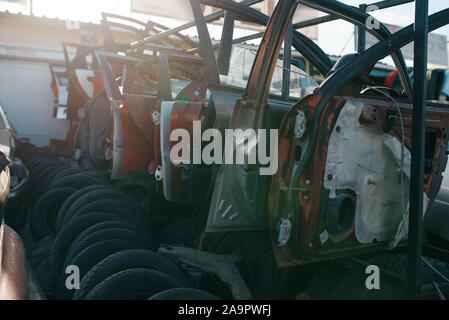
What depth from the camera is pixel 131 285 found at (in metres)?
2.02

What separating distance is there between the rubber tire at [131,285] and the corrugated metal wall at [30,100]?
12.0 meters

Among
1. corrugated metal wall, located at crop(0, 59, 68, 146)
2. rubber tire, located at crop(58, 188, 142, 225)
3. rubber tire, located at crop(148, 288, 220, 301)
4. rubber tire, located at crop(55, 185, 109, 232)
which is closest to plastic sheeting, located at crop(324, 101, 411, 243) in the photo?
rubber tire, located at crop(148, 288, 220, 301)

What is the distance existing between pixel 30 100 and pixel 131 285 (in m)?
12.7

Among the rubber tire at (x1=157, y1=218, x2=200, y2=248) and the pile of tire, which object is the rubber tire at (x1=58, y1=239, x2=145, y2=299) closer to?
the pile of tire

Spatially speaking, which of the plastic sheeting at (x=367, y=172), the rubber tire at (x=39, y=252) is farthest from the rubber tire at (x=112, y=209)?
the plastic sheeting at (x=367, y=172)

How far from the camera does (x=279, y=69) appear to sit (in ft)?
10.7

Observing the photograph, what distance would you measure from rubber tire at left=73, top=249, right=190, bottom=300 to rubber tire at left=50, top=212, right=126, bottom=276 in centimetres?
102

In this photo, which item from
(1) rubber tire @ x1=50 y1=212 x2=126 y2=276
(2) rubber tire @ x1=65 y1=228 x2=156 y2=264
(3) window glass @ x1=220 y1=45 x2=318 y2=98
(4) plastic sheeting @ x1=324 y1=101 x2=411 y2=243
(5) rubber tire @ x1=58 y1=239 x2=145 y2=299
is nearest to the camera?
(4) plastic sheeting @ x1=324 y1=101 x2=411 y2=243

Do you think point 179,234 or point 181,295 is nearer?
point 181,295

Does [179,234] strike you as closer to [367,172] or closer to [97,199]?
[97,199]

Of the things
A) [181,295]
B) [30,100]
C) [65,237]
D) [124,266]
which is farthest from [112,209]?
[30,100]

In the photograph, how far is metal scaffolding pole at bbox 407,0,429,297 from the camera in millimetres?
1835

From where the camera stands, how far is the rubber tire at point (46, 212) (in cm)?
445

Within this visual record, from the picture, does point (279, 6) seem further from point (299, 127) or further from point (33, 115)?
point (33, 115)
